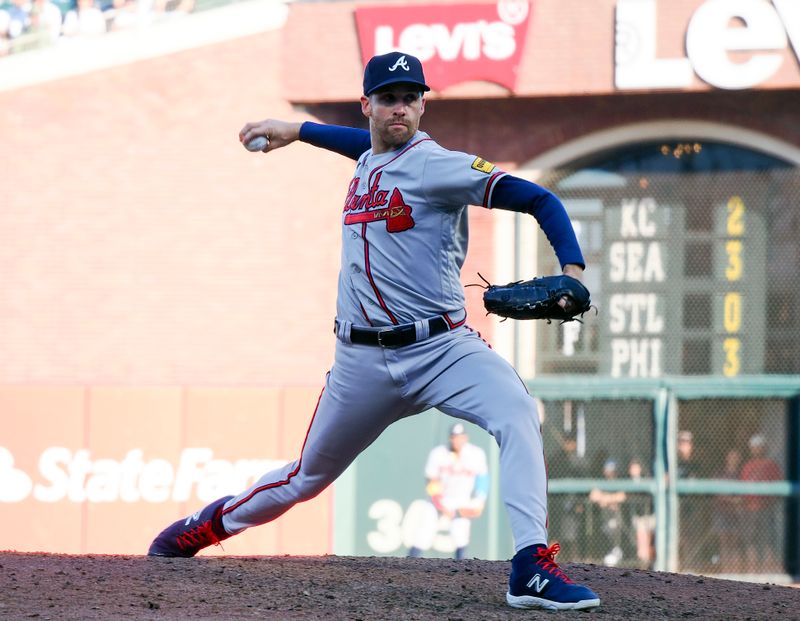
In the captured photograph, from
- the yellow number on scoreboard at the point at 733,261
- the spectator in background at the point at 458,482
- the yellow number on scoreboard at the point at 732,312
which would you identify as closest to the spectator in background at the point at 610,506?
the spectator in background at the point at 458,482

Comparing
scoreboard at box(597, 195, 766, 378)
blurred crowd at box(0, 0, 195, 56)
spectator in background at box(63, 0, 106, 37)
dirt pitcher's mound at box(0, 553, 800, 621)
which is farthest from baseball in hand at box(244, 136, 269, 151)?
spectator in background at box(63, 0, 106, 37)

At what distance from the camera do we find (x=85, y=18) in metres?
13.8

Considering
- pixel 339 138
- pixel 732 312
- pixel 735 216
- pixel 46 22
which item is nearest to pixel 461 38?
pixel 735 216

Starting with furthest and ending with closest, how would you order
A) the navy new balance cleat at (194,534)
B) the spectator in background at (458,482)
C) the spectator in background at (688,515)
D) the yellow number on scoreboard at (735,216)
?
the yellow number on scoreboard at (735,216) → the spectator in background at (688,515) → the spectator in background at (458,482) → the navy new balance cleat at (194,534)

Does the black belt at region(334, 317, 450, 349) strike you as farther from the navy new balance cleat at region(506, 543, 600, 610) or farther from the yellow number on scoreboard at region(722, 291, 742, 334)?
the yellow number on scoreboard at region(722, 291, 742, 334)

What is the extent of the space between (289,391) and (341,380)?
8628 millimetres

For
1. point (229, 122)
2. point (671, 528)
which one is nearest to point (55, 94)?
point (229, 122)

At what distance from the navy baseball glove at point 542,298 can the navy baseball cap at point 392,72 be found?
2.59 ft

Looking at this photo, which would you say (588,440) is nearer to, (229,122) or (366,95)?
(229,122)

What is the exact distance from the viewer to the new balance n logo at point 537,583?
4.07m

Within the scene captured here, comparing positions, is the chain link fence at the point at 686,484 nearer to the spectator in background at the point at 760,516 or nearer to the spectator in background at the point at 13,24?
the spectator in background at the point at 760,516

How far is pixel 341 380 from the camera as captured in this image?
177 inches

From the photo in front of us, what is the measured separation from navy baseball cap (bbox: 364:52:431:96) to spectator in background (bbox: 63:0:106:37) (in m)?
10.2

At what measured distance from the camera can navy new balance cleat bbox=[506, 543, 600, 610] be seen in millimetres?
4062
